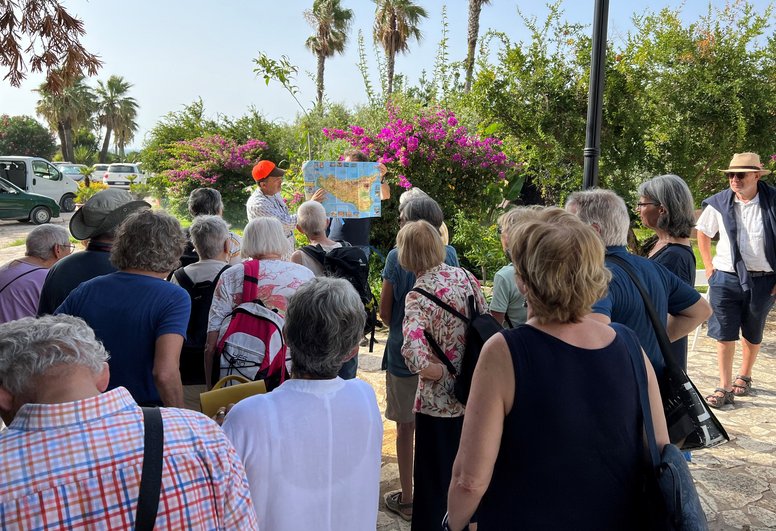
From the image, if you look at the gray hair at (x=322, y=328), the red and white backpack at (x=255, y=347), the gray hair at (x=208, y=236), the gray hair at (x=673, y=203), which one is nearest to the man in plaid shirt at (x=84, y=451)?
the gray hair at (x=322, y=328)

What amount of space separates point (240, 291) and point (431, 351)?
1.03m

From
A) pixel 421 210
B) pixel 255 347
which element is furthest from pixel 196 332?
pixel 421 210

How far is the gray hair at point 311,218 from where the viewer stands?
4.16 metres

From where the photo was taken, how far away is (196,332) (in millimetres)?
3336

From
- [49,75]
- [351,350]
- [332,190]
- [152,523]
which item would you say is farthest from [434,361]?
[49,75]

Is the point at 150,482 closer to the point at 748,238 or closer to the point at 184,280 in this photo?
the point at 184,280

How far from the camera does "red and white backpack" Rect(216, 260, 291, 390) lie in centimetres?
288

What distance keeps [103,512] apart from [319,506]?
0.70 metres

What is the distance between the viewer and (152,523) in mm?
1360

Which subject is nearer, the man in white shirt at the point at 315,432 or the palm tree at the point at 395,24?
the man in white shirt at the point at 315,432

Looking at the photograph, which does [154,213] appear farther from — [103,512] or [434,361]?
[103,512]

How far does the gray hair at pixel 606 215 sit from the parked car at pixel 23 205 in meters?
21.4

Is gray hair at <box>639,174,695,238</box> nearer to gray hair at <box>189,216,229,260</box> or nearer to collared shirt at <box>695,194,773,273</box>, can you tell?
collared shirt at <box>695,194,773,273</box>

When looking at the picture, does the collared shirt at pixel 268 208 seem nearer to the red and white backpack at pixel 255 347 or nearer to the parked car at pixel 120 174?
the red and white backpack at pixel 255 347
